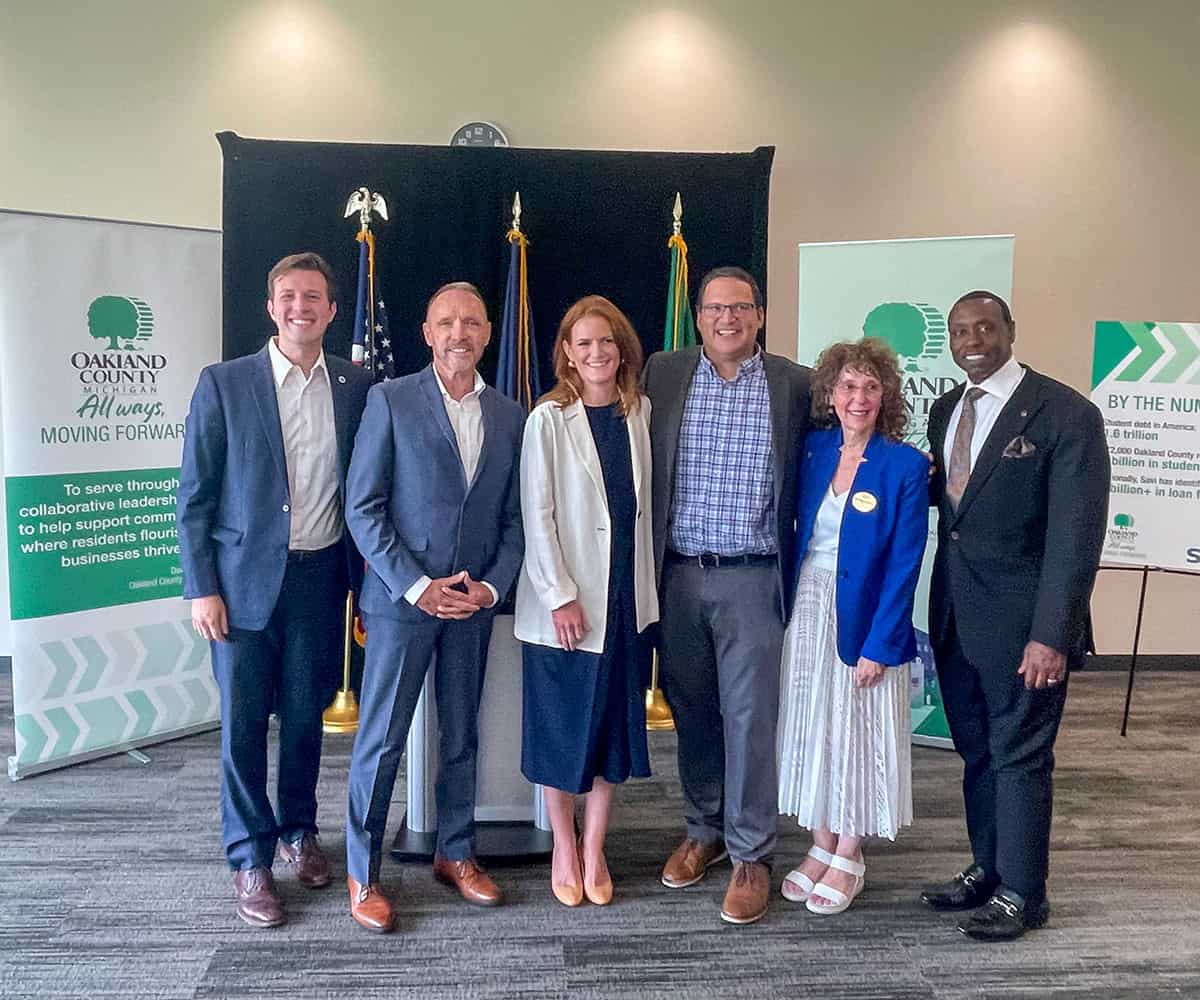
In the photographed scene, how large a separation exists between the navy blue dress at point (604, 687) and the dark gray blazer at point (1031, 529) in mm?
803

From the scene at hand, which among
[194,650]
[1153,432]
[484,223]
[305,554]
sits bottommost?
[194,650]

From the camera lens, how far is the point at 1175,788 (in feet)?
11.3

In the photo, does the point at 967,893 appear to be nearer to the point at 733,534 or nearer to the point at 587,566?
the point at 733,534

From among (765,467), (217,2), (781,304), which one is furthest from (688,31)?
(765,467)

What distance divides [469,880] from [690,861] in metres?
0.60

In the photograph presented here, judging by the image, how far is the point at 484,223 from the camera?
4.08m

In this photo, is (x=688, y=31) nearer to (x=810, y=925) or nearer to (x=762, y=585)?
(x=762, y=585)

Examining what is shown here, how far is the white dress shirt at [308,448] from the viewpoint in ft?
8.06

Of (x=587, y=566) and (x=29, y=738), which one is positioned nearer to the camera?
(x=587, y=566)

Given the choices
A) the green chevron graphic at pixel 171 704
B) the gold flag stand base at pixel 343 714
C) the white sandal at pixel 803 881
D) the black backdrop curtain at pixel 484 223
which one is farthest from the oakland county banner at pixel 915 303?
the green chevron graphic at pixel 171 704

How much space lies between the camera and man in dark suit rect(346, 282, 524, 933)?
7.74 feet

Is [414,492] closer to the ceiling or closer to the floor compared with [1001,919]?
closer to the ceiling

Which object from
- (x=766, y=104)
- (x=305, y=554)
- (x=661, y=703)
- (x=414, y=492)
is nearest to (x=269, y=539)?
(x=305, y=554)

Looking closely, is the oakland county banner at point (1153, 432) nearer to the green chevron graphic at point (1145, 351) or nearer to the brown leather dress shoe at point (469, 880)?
the green chevron graphic at point (1145, 351)
